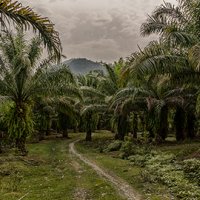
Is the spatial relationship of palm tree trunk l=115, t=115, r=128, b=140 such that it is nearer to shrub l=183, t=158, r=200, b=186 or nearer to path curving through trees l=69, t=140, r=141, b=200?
path curving through trees l=69, t=140, r=141, b=200

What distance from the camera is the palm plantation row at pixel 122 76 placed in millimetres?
16328

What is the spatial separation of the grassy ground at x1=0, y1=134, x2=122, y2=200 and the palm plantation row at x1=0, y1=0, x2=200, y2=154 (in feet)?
12.3

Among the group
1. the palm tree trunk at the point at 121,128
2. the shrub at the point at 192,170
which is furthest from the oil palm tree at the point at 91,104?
the shrub at the point at 192,170

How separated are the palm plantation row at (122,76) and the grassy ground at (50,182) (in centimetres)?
374

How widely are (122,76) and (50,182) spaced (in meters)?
5.71

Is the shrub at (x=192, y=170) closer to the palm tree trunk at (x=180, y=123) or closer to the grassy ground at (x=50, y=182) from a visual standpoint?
the grassy ground at (x=50, y=182)

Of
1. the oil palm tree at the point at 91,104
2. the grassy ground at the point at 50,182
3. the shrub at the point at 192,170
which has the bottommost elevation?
the grassy ground at the point at 50,182

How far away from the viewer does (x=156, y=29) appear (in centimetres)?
2048

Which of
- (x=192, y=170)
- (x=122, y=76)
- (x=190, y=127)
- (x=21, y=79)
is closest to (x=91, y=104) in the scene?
(x=190, y=127)

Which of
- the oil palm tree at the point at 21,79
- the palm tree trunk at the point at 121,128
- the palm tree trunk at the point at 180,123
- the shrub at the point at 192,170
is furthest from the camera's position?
the palm tree trunk at the point at 121,128

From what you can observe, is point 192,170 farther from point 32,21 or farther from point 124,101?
point 124,101

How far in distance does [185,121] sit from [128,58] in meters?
14.9

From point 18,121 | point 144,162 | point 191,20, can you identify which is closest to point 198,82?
point 191,20

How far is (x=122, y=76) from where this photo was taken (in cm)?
1683
